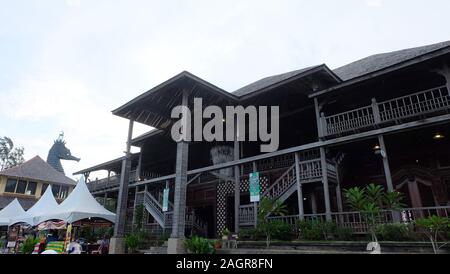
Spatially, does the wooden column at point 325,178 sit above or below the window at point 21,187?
below

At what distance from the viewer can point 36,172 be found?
36344mm

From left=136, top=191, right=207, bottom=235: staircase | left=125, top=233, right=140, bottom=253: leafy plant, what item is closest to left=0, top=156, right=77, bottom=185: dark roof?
left=136, top=191, right=207, bottom=235: staircase

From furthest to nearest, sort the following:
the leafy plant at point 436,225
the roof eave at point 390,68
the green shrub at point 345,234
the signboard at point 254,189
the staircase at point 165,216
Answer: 1. the staircase at point 165,216
2. the signboard at point 254,189
3. the green shrub at point 345,234
4. the roof eave at point 390,68
5. the leafy plant at point 436,225

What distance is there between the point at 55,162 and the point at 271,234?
5289cm

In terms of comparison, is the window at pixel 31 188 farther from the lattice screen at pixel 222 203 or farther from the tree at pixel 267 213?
the tree at pixel 267 213

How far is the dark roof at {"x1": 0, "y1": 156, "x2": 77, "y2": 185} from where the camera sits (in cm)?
3425

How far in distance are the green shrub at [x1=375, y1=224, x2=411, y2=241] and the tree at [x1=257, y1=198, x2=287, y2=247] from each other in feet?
11.9

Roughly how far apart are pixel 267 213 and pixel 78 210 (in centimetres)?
817

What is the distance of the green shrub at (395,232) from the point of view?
319 inches

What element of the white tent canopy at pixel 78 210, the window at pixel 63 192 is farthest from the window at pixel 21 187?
the white tent canopy at pixel 78 210

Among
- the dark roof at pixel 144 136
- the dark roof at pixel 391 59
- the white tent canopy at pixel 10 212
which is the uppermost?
the dark roof at pixel 391 59

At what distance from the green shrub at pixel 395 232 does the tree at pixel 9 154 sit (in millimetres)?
57417

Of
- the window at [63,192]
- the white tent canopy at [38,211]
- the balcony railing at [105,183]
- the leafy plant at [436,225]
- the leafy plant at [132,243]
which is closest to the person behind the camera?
the leafy plant at [436,225]
